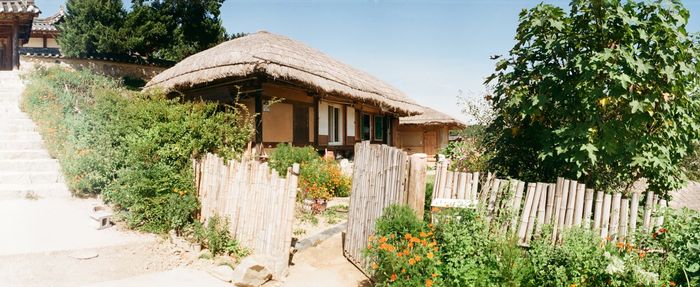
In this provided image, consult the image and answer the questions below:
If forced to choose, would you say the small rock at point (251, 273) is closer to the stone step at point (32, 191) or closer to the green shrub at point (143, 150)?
the green shrub at point (143, 150)

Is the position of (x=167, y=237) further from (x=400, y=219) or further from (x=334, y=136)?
(x=334, y=136)

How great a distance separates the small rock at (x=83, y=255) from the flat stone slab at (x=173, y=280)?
2.61 feet

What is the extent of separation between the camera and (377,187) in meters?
4.98

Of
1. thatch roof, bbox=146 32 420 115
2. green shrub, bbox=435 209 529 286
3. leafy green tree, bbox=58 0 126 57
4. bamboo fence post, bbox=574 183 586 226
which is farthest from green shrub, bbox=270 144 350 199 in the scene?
leafy green tree, bbox=58 0 126 57

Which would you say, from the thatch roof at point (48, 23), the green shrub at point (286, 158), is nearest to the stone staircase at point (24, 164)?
the green shrub at point (286, 158)

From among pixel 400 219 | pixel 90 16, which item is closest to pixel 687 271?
pixel 400 219

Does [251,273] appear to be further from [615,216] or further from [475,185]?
[615,216]

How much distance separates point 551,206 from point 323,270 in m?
2.70

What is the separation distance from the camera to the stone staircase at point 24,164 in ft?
23.5

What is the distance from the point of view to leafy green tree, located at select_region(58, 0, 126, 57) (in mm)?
17641

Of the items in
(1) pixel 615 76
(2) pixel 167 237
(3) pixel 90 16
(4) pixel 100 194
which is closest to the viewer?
(1) pixel 615 76

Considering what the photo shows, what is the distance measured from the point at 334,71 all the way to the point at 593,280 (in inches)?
362

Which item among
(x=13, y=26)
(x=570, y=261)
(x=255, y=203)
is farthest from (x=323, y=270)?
(x=13, y=26)

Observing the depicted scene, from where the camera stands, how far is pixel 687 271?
131 inches
